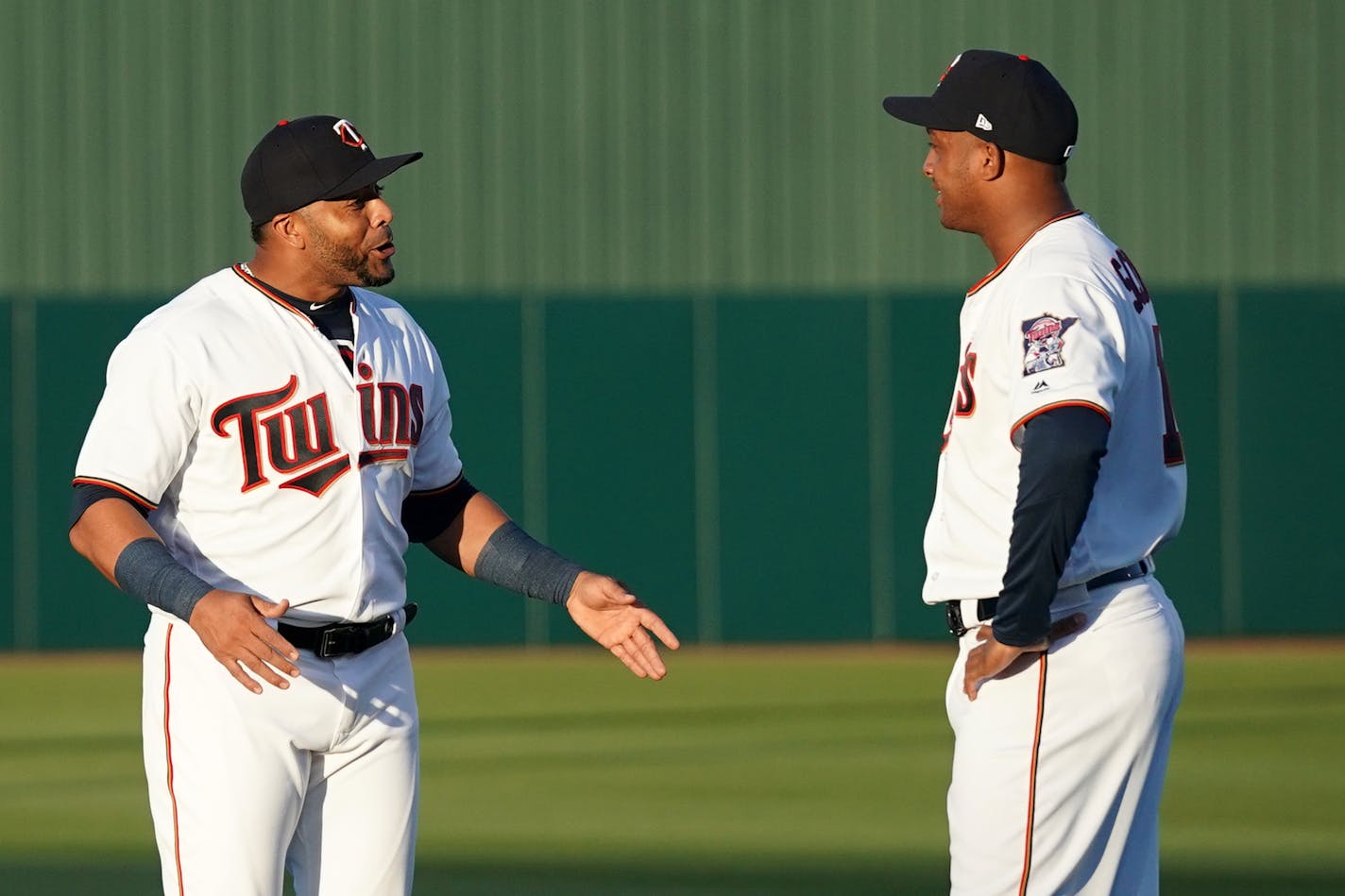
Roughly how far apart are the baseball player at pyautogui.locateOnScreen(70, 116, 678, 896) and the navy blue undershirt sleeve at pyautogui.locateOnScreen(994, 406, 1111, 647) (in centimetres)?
98

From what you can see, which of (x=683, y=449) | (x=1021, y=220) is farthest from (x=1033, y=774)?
(x=683, y=449)

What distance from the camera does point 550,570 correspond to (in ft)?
15.9

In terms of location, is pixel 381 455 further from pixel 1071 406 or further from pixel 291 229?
pixel 1071 406

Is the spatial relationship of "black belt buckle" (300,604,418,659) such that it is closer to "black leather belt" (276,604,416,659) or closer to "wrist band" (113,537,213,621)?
"black leather belt" (276,604,416,659)

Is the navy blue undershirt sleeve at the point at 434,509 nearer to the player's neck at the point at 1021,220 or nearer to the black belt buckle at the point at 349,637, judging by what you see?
the black belt buckle at the point at 349,637

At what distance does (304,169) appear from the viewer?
4.53m

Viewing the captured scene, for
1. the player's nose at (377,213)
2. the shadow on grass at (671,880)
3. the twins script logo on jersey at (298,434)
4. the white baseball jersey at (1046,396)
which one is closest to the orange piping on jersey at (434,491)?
the twins script logo on jersey at (298,434)

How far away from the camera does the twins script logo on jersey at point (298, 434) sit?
4336 millimetres

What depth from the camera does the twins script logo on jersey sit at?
434cm

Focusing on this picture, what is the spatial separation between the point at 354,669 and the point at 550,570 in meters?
0.59

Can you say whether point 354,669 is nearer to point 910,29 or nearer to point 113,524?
point 113,524

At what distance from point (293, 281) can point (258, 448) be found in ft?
1.38

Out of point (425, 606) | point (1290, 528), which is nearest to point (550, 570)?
point (425, 606)

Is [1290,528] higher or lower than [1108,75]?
lower
